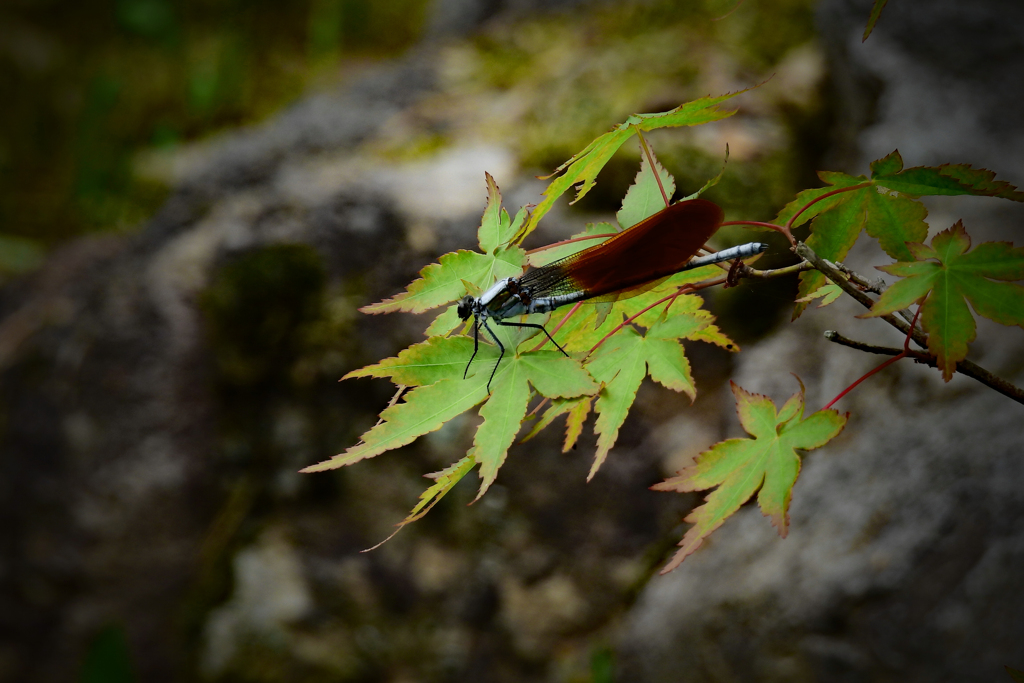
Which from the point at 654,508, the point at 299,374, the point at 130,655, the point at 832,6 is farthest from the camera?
the point at 130,655

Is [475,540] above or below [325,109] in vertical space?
below

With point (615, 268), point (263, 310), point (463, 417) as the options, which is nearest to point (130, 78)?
point (263, 310)

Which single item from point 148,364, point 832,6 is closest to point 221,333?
point 148,364

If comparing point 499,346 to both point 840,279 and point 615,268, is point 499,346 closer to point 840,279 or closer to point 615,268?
point 615,268

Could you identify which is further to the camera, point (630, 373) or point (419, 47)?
point (419, 47)

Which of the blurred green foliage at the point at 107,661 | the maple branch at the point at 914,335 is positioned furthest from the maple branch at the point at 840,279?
the blurred green foliage at the point at 107,661

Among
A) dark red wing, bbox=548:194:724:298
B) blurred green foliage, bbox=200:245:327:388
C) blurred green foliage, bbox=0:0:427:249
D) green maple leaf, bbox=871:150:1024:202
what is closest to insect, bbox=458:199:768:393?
dark red wing, bbox=548:194:724:298

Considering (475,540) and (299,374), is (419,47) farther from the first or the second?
(475,540)

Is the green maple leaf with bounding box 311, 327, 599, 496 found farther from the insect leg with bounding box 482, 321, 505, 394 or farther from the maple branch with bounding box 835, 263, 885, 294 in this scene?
the maple branch with bounding box 835, 263, 885, 294
